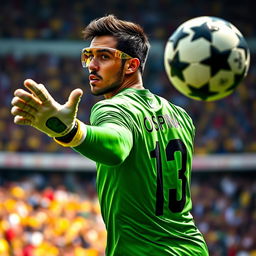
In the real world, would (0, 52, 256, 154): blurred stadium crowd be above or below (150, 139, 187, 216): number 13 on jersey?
below

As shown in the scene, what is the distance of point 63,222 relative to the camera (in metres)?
13.5

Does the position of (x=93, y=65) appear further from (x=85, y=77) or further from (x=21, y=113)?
(x=85, y=77)

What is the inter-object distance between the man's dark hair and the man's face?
0.06 meters

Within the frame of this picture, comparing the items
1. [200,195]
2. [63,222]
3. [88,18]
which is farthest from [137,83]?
[88,18]

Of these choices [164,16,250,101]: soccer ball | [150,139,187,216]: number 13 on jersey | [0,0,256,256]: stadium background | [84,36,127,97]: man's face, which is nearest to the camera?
[150,139,187,216]: number 13 on jersey

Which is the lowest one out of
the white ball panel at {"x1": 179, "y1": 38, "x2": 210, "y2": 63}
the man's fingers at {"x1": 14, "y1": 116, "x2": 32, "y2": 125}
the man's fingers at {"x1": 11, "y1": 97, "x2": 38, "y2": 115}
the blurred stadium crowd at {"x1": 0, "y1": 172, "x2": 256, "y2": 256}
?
the blurred stadium crowd at {"x1": 0, "y1": 172, "x2": 256, "y2": 256}

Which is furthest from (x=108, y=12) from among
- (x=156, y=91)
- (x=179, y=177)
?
(x=179, y=177)

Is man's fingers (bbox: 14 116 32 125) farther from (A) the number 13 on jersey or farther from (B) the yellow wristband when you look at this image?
(A) the number 13 on jersey

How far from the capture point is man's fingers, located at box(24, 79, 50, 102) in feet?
10.1

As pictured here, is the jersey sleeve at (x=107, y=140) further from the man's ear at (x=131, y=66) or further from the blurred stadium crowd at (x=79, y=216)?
the blurred stadium crowd at (x=79, y=216)

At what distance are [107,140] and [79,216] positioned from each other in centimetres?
1170

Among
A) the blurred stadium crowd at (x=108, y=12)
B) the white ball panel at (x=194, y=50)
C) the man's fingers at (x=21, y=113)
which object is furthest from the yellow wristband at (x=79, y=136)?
the blurred stadium crowd at (x=108, y=12)

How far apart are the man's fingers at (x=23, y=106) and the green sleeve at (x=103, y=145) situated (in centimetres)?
30

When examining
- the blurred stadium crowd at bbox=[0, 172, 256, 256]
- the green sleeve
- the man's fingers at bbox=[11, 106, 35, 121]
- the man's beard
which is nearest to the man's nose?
the man's beard
